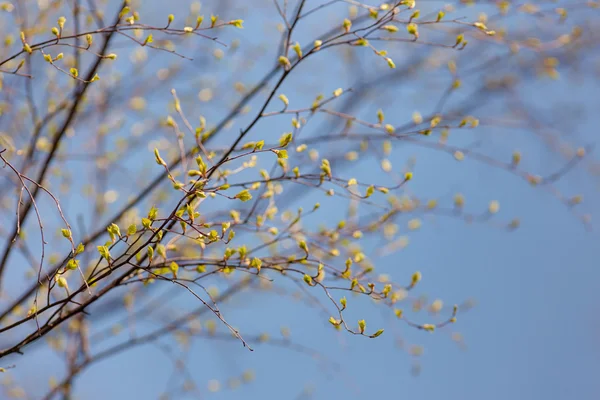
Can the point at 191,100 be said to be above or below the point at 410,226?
above

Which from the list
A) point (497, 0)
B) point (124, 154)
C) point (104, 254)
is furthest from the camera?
point (124, 154)

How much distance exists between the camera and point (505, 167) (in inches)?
79.0

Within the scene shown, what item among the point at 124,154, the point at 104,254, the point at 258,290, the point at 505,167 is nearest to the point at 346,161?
the point at 258,290

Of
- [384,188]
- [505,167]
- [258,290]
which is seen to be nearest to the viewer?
[384,188]

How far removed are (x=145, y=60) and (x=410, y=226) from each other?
5.13 ft

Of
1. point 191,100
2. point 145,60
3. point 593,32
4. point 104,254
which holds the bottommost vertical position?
point 593,32

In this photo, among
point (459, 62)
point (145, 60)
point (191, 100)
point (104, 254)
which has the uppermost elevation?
point (145, 60)

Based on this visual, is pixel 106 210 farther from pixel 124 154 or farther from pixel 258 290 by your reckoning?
pixel 258 290

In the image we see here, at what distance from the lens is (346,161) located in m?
2.74

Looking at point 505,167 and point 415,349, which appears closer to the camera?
point 505,167

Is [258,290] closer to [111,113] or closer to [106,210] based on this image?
[106,210]

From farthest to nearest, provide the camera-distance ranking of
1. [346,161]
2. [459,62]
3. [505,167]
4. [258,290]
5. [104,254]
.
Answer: [459,62], [346,161], [258,290], [505,167], [104,254]

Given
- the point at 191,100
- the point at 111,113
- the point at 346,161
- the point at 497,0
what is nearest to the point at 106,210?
the point at 111,113

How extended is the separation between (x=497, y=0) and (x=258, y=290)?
1478 millimetres
